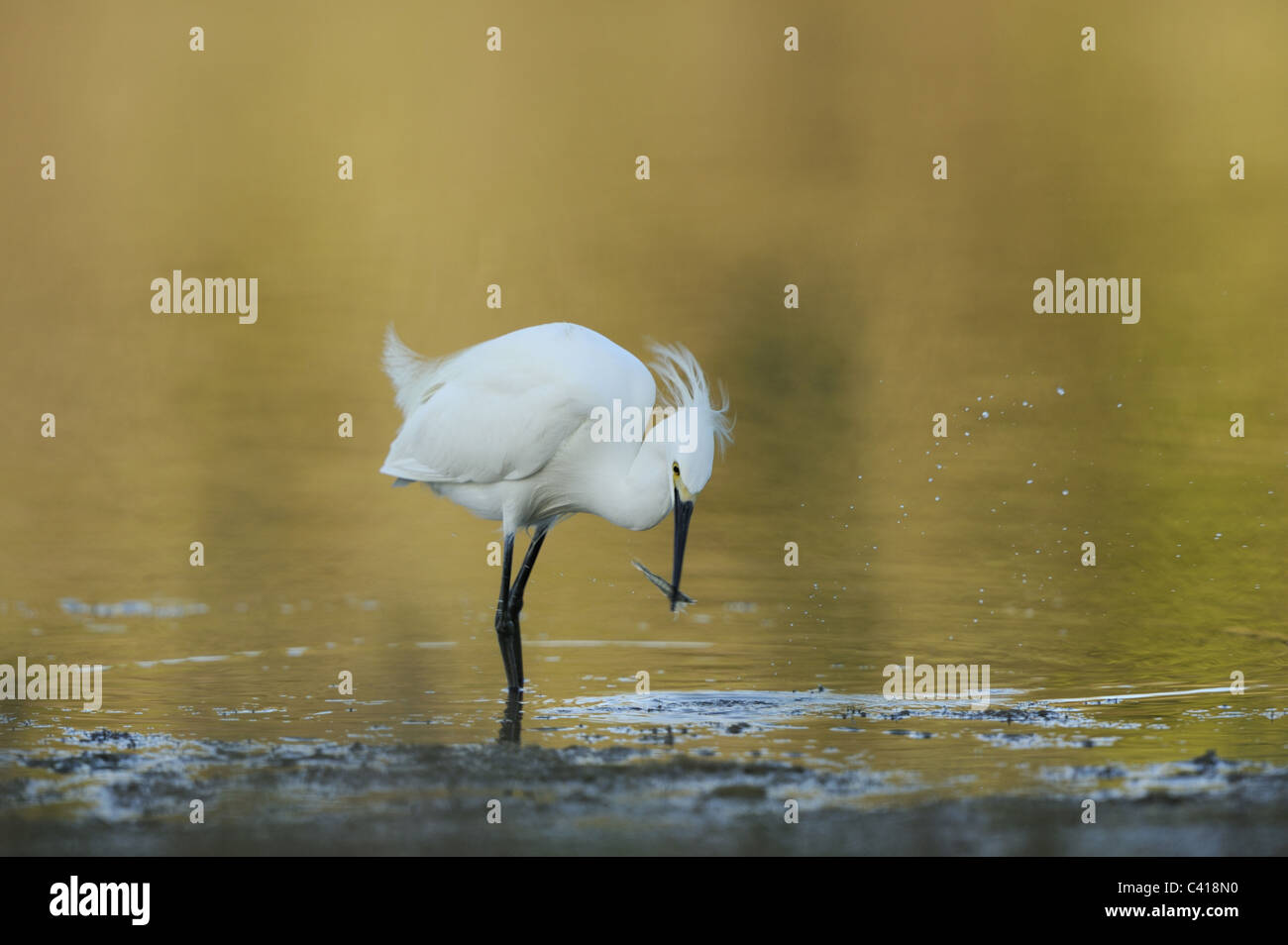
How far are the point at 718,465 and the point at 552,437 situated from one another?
444 cm

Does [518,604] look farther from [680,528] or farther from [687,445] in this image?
[687,445]

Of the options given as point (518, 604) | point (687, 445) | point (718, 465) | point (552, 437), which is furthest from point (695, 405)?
point (718, 465)

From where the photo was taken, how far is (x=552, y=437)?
322 inches

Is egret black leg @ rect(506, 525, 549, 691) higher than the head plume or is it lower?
lower

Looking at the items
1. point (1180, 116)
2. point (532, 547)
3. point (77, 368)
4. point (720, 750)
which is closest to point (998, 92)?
point (1180, 116)

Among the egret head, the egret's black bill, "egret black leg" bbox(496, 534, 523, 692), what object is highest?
the egret head

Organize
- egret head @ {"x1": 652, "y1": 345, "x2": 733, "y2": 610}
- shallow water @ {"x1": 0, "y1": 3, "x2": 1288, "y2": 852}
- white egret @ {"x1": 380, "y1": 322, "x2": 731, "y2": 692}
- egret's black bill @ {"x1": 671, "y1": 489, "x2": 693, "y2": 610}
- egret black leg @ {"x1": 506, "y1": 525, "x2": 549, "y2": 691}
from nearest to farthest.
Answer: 1. shallow water @ {"x1": 0, "y1": 3, "x2": 1288, "y2": 852}
2. egret head @ {"x1": 652, "y1": 345, "x2": 733, "y2": 610}
3. egret's black bill @ {"x1": 671, "y1": 489, "x2": 693, "y2": 610}
4. white egret @ {"x1": 380, "y1": 322, "x2": 731, "y2": 692}
5. egret black leg @ {"x1": 506, "y1": 525, "x2": 549, "y2": 691}

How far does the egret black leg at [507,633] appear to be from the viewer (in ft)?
25.8

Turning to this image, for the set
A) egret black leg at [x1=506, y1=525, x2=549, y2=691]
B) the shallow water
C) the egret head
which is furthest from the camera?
egret black leg at [x1=506, y1=525, x2=549, y2=691]

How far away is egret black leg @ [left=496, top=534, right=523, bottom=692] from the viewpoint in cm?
787

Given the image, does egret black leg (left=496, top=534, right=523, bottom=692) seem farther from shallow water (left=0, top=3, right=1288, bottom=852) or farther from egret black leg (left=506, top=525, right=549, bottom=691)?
shallow water (left=0, top=3, right=1288, bottom=852)

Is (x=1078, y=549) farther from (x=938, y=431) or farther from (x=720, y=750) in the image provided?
(x=720, y=750)

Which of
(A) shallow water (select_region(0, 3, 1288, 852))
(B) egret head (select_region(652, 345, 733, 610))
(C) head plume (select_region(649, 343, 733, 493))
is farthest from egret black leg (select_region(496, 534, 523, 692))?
(C) head plume (select_region(649, 343, 733, 493))

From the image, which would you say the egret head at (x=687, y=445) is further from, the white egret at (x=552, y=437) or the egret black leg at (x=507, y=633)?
the egret black leg at (x=507, y=633)
